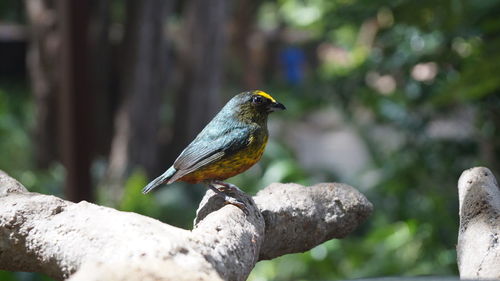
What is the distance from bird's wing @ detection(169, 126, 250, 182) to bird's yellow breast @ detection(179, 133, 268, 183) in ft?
0.06

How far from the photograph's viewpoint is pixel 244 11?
42.4 ft

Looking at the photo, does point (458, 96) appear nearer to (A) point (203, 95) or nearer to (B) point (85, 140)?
(B) point (85, 140)

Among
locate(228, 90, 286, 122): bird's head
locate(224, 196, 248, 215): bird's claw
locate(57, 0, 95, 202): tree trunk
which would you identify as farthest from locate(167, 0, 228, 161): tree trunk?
locate(224, 196, 248, 215): bird's claw

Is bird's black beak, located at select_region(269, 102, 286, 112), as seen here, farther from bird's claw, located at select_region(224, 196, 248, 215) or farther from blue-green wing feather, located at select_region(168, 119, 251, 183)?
bird's claw, located at select_region(224, 196, 248, 215)

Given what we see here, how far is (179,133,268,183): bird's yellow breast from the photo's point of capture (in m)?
2.98

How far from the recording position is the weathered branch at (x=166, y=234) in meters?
1.95

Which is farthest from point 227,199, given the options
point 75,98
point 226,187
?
point 75,98

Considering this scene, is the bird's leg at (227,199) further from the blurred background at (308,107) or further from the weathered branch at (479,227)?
the blurred background at (308,107)

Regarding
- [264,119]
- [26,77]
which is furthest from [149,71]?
[26,77]

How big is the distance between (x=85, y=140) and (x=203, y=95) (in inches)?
89.9

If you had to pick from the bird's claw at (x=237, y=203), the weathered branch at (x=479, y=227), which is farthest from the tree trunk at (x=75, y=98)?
the weathered branch at (x=479, y=227)

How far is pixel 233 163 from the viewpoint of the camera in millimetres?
3006

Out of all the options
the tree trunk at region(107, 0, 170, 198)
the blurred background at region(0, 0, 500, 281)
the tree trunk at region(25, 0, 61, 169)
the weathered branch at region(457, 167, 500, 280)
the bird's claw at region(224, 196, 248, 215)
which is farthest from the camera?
the tree trunk at region(25, 0, 61, 169)

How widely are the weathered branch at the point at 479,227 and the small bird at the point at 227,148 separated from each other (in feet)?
2.50
